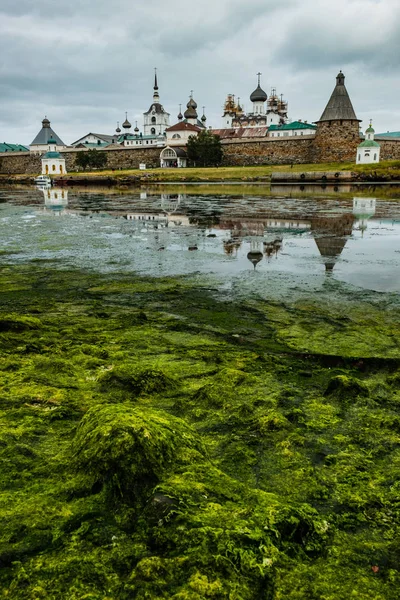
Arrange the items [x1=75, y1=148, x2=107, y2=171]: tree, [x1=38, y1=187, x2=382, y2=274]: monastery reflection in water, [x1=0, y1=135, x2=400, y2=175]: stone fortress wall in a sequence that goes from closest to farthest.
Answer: [x1=38, y1=187, x2=382, y2=274]: monastery reflection in water < [x1=0, y1=135, x2=400, y2=175]: stone fortress wall < [x1=75, y1=148, x2=107, y2=171]: tree

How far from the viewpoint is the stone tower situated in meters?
59.8

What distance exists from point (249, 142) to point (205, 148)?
759cm

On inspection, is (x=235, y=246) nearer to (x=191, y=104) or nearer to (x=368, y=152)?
(x=368, y=152)

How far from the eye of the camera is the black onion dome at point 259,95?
346 ft

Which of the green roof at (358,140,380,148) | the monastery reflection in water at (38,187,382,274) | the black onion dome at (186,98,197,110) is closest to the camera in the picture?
the monastery reflection in water at (38,187,382,274)

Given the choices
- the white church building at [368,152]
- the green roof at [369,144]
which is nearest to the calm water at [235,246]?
the white church building at [368,152]

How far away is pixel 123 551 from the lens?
2006mm

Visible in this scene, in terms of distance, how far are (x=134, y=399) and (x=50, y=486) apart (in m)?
1.16

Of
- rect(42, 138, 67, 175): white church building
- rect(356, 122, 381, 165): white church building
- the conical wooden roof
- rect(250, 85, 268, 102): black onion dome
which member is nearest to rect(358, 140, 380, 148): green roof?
rect(356, 122, 381, 165): white church building

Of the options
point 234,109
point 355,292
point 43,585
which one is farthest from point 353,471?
point 234,109

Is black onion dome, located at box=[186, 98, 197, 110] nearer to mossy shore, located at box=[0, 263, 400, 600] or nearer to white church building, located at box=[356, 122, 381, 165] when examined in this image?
white church building, located at box=[356, 122, 381, 165]

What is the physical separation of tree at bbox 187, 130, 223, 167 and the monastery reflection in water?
50.2 meters

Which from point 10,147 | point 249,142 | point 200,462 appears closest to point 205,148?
point 249,142

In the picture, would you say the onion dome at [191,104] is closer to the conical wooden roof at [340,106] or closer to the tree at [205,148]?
the tree at [205,148]
